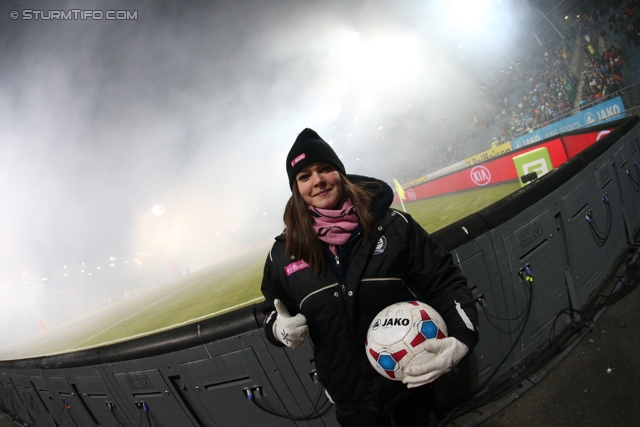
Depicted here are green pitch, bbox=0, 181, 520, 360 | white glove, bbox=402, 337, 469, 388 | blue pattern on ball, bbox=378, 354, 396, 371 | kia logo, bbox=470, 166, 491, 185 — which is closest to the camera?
white glove, bbox=402, 337, 469, 388

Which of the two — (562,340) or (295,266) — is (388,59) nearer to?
(562,340)

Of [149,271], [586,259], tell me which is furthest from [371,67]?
[149,271]

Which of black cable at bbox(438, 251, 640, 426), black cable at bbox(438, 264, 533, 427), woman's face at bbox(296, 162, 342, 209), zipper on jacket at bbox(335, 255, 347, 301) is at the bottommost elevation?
black cable at bbox(438, 251, 640, 426)

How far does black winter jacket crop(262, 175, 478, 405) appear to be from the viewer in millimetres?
1816

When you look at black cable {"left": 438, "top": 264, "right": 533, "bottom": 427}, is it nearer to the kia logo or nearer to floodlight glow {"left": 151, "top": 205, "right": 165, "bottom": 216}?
the kia logo

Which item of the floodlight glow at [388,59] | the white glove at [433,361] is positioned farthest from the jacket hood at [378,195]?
the floodlight glow at [388,59]

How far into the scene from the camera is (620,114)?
40.6 ft

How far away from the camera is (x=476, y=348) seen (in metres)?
2.86

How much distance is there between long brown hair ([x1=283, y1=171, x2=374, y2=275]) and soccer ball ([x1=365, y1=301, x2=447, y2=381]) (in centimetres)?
45

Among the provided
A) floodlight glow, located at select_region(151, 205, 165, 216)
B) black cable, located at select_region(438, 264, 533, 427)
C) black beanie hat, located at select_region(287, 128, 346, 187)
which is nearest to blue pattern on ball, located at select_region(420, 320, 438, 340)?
black beanie hat, located at select_region(287, 128, 346, 187)

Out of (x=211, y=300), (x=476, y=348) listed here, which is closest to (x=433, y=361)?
(x=476, y=348)

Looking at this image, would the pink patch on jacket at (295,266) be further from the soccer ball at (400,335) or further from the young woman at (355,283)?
the soccer ball at (400,335)

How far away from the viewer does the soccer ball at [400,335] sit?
1652mm

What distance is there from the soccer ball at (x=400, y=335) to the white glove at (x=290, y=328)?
39 cm
